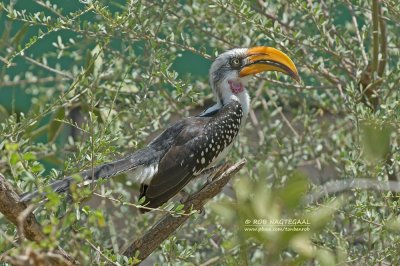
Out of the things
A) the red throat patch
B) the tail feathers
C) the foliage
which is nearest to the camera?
the tail feathers

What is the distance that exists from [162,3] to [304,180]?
2.62 metres

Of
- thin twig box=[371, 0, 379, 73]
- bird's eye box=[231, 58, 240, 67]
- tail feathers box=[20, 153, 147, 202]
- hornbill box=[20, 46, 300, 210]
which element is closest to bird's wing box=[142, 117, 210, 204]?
hornbill box=[20, 46, 300, 210]

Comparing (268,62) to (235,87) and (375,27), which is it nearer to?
(235,87)

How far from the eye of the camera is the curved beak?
317cm

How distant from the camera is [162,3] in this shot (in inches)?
131

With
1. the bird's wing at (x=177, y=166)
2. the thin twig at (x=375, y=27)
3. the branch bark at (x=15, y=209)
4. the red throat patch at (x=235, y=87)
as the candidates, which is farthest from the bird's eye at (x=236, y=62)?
the branch bark at (x=15, y=209)

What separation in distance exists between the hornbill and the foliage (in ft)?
0.33

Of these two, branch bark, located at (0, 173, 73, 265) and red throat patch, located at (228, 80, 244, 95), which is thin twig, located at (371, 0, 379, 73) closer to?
red throat patch, located at (228, 80, 244, 95)

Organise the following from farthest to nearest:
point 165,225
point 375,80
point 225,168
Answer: point 375,80 < point 225,168 < point 165,225

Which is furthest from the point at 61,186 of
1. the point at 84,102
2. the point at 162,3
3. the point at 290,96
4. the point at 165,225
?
the point at 290,96

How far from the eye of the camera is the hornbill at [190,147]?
3004mm

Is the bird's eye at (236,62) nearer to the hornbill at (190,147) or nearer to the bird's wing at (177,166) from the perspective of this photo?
the hornbill at (190,147)

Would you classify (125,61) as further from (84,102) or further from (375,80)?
(375,80)

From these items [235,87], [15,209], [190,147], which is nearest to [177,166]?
[190,147]
